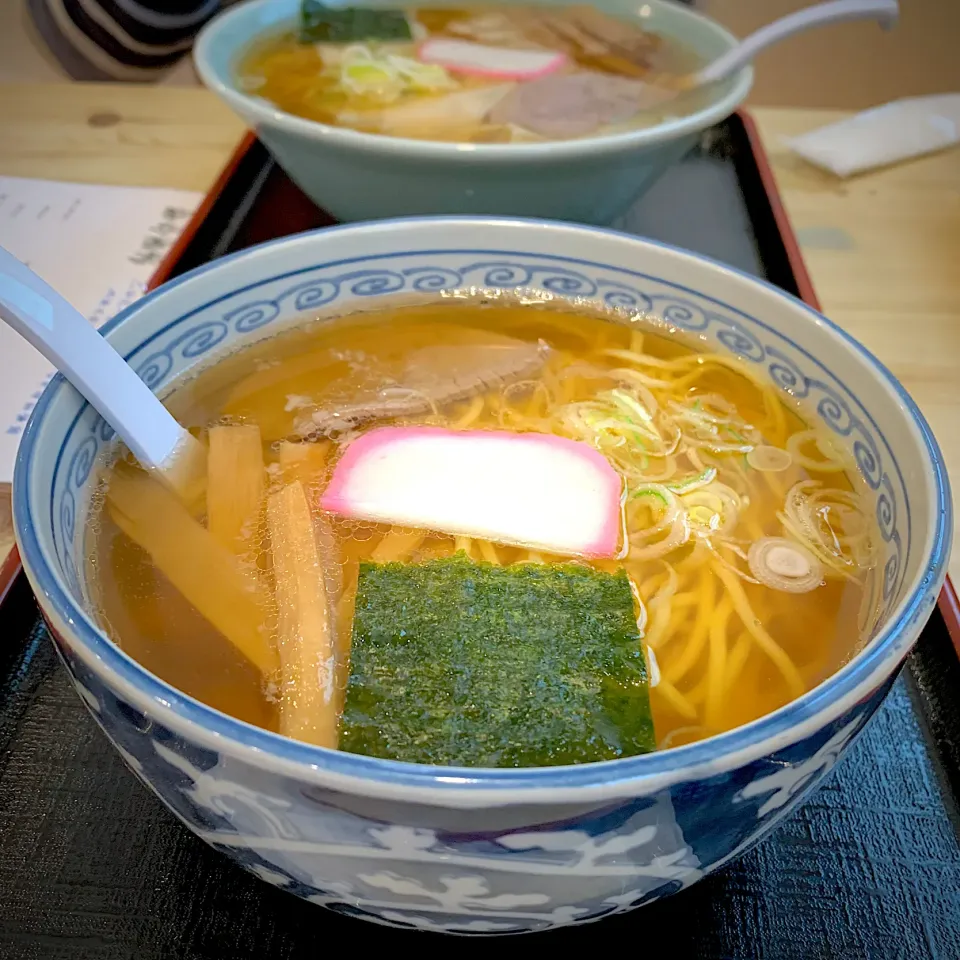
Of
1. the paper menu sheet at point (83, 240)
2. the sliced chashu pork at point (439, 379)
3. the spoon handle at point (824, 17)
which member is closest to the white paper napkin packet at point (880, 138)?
the spoon handle at point (824, 17)

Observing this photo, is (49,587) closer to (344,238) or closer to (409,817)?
(409,817)

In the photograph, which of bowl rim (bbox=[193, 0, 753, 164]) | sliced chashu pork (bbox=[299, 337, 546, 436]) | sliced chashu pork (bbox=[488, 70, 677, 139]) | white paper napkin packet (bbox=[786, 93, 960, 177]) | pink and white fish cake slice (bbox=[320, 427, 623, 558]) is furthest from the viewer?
white paper napkin packet (bbox=[786, 93, 960, 177])

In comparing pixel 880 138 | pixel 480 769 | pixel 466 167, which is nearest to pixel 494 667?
pixel 480 769

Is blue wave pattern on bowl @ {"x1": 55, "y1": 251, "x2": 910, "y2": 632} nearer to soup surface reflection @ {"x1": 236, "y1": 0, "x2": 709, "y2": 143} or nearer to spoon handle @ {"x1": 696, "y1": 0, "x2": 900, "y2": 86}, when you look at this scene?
soup surface reflection @ {"x1": 236, "y1": 0, "x2": 709, "y2": 143}

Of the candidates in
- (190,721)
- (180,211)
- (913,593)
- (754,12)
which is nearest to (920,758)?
(913,593)

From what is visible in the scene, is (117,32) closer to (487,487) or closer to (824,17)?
(824,17)

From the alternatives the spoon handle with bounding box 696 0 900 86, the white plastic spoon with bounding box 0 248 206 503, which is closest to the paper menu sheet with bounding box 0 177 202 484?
the white plastic spoon with bounding box 0 248 206 503
